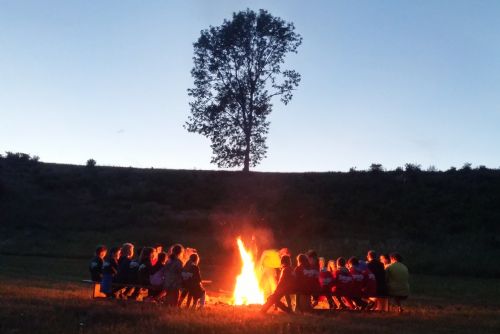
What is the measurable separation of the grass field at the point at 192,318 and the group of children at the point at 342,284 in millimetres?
678

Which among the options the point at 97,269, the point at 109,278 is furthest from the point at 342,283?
the point at 97,269

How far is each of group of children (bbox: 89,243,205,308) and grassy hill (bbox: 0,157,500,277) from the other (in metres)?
16.9

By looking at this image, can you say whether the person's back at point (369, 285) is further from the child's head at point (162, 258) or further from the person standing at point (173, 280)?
the child's head at point (162, 258)

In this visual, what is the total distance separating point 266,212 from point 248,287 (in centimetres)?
2684

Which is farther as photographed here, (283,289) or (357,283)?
(357,283)

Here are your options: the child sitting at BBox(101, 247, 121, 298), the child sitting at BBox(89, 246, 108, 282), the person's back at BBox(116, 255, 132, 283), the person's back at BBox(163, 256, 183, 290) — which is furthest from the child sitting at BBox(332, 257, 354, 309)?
the child sitting at BBox(89, 246, 108, 282)

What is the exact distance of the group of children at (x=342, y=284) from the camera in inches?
620

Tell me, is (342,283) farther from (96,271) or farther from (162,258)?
(96,271)

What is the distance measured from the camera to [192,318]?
12484 mm

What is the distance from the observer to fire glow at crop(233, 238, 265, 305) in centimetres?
1833

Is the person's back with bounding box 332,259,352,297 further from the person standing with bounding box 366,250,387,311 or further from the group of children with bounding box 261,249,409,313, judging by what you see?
the person standing with bounding box 366,250,387,311

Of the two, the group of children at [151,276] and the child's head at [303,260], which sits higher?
the child's head at [303,260]

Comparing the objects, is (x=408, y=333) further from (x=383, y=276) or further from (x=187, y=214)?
(x=187, y=214)

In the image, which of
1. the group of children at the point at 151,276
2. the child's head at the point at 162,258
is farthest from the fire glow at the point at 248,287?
the child's head at the point at 162,258
